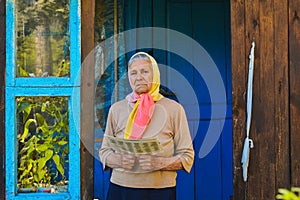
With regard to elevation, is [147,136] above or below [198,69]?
below

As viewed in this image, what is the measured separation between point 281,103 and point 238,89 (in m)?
0.30

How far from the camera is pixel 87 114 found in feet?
12.2

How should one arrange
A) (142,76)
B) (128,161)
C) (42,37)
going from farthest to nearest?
(42,37)
(142,76)
(128,161)

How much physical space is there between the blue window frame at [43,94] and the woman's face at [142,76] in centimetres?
41

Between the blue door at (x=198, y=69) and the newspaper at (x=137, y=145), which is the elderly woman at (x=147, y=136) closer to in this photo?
the newspaper at (x=137, y=145)

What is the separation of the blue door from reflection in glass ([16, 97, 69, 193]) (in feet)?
5.83

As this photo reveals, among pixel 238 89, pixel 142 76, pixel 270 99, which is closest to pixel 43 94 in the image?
pixel 142 76

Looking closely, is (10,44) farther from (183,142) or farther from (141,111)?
(183,142)

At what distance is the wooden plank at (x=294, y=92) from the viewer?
3.70m

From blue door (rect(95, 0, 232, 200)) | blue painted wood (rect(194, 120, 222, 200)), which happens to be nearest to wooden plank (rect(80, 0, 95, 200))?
blue door (rect(95, 0, 232, 200))

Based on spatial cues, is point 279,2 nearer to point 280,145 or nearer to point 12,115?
point 280,145

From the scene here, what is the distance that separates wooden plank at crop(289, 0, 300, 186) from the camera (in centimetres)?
370

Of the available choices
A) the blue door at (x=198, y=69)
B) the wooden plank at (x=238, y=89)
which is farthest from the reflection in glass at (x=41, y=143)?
the blue door at (x=198, y=69)

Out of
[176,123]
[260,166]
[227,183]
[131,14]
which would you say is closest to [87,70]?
[176,123]
